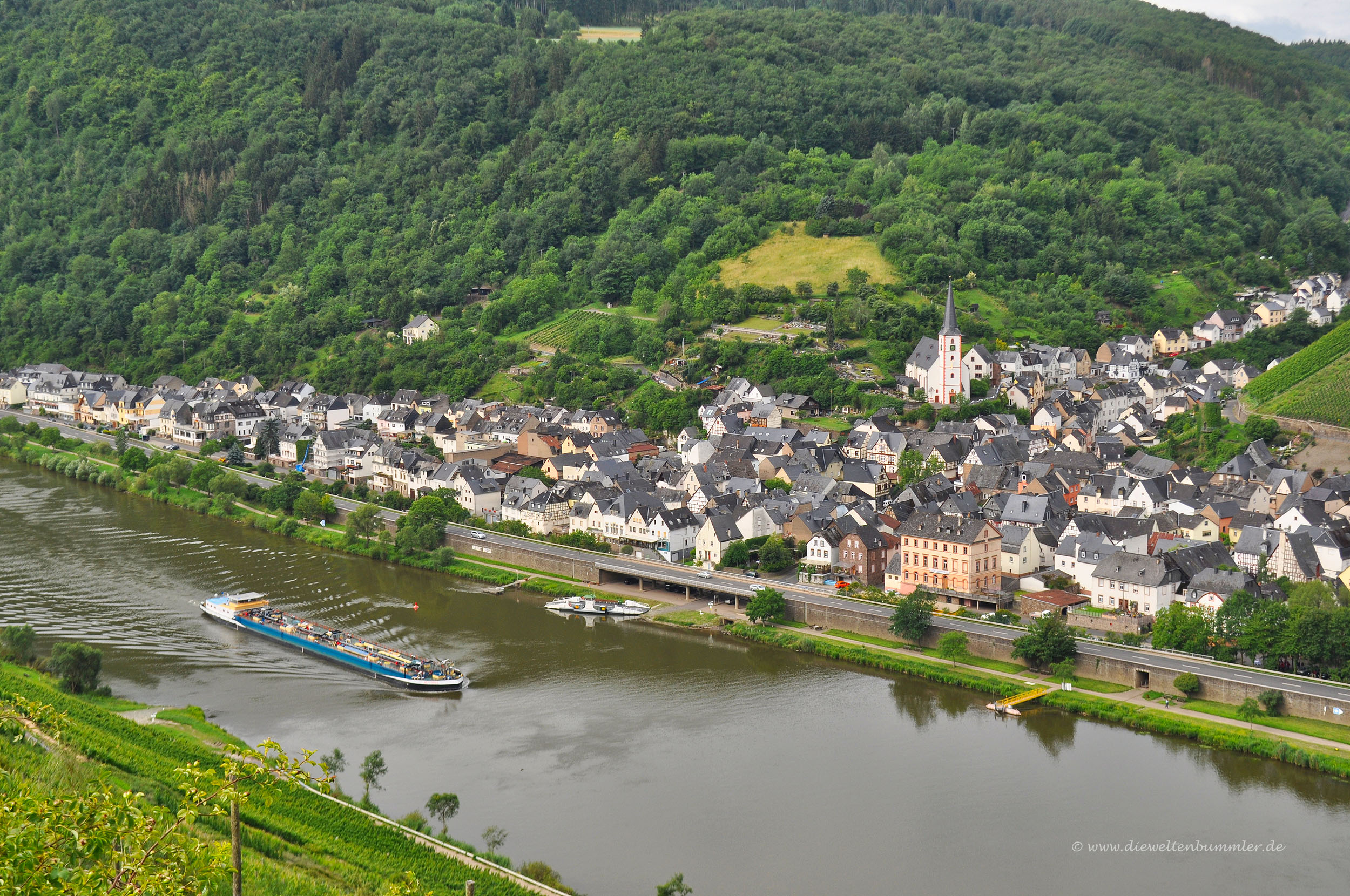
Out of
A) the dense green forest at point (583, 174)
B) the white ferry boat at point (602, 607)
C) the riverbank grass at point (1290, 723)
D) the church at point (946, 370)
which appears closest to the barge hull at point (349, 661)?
the white ferry boat at point (602, 607)

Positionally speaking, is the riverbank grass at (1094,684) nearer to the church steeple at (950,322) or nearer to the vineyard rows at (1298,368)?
the vineyard rows at (1298,368)

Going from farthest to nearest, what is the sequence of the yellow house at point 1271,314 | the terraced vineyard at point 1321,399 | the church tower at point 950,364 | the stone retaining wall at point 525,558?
the yellow house at point 1271,314 → the church tower at point 950,364 → the terraced vineyard at point 1321,399 → the stone retaining wall at point 525,558

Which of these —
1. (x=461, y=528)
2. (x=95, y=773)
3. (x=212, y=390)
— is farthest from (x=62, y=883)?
(x=212, y=390)

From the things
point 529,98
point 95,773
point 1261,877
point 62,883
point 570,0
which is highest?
point 570,0

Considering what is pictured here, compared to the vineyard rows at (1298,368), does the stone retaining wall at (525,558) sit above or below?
below

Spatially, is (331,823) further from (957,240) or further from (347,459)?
(957,240)

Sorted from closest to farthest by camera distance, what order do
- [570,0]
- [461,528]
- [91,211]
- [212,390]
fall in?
[461,528] < [212,390] < [91,211] < [570,0]
